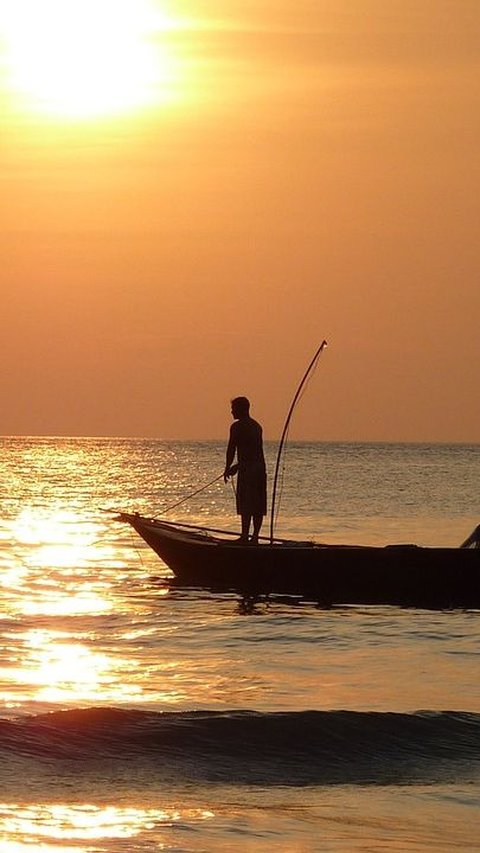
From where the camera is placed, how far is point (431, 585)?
62.8ft

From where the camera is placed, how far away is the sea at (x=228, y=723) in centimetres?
953

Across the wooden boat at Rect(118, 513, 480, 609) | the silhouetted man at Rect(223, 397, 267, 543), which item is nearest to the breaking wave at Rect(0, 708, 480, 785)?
the wooden boat at Rect(118, 513, 480, 609)

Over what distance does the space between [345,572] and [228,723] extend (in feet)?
24.4

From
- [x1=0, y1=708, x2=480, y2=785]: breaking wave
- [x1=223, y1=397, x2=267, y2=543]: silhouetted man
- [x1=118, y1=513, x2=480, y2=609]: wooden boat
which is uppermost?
[x1=223, y1=397, x2=267, y2=543]: silhouetted man

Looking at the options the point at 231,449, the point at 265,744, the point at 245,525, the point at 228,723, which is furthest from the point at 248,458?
the point at 265,744

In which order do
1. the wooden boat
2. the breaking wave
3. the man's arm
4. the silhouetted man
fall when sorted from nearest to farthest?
1. the breaking wave
2. the wooden boat
3. the man's arm
4. the silhouetted man

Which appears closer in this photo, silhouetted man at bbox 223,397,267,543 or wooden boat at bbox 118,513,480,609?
wooden boat at bbox 118,513,480,609

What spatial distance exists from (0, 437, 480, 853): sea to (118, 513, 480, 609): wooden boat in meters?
0.24

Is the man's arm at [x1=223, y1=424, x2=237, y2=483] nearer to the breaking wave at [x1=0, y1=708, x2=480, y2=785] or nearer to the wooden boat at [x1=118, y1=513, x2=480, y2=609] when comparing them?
the wooden boat at [x1=118, y1=513, x2=480, y2=609]

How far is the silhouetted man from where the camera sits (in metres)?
20.5

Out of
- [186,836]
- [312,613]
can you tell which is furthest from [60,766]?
[312,613]

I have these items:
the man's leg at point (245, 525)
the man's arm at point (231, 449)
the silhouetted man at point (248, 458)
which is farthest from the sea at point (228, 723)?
the man's arm at point (231, 449)

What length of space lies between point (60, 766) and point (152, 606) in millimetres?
8683

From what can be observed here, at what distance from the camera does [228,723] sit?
481 inches
